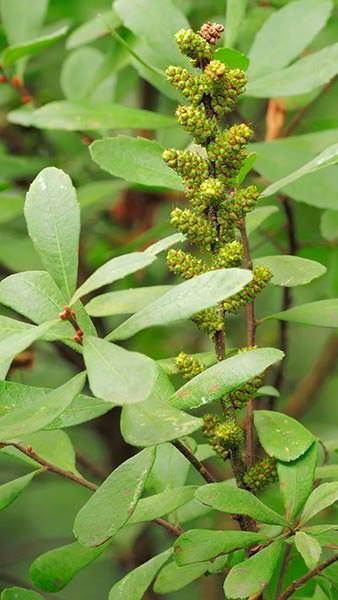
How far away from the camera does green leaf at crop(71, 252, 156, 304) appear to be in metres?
0.71

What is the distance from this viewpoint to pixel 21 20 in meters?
1.38

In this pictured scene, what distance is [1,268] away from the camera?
162 cm

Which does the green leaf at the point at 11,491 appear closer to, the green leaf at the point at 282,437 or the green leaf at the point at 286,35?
the green leaf at the point at 282,437

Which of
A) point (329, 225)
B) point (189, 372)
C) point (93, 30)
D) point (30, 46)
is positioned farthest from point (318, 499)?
point (93, 30)

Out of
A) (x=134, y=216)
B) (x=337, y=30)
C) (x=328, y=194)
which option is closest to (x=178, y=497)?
(x=328, y=194)

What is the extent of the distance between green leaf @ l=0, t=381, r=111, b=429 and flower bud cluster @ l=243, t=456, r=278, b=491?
12 cm

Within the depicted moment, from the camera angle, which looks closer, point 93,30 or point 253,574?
point 253,574

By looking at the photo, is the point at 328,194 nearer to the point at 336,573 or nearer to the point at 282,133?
the point at 282,133

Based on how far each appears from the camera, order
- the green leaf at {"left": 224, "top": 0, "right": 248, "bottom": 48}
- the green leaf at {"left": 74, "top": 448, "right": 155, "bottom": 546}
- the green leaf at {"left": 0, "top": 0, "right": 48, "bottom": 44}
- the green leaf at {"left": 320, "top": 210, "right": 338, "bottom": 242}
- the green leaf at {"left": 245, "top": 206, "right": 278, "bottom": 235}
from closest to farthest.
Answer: the green leaf at {"left": 74, "top": 448, "right": 155, "bottom": 546} → the green leaf at {"left": 245, "top": 206, "right": 278, "bottom": 235} → the green leaf at {"left": 224, "top": 0, "right": 248, "bottom": 48} → the green leaf at {"left": 320, "top": 210, "right": 338, "bottom": 242} → the green leaf at {"left": 0, "top": 0, "right": 48, "bottom": 44}

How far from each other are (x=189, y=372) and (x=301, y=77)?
350 millimetres

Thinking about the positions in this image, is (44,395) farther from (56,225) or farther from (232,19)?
(232,19)

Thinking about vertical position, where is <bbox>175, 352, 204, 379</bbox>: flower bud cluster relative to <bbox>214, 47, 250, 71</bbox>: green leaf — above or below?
below

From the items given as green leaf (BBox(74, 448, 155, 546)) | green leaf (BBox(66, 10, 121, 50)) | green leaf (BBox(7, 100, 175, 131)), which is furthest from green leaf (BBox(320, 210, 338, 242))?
green leaf (BBox(74, 448, 155, 546))

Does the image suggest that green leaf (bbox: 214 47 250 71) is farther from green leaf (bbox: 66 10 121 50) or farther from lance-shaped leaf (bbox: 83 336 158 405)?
green leaf (bbox: 66 10 121 50)
